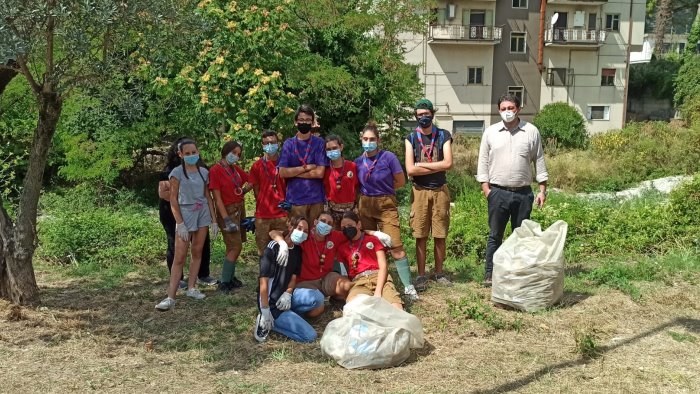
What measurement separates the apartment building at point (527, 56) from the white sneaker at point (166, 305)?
24032 mm

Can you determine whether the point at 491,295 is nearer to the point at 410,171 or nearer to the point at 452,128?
the point at 410,171

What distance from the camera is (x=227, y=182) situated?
235 inches

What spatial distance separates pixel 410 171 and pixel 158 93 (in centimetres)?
715

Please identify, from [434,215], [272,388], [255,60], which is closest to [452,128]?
[255,60]

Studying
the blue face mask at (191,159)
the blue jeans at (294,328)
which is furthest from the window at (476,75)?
the blue jeans at (294,328)

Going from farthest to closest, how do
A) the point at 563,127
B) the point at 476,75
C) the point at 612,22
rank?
1. the point at 612,22
2. the point at 476,75
3. the point at 563,127

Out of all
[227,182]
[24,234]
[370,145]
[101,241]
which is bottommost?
[101,241]

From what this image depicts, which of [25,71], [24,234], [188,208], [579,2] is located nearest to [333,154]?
[188,208]

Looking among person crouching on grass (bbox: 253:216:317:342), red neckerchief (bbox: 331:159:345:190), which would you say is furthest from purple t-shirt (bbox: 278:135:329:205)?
person crouching on grass (bbox: 253:216:317:342)

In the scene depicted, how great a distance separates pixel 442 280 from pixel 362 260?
4.05ft

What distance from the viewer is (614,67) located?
104ft

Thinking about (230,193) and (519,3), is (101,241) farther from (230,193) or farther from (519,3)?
(519,3)

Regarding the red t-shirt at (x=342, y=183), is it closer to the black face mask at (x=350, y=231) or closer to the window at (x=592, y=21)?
the black face mask at (x=350, y=231)

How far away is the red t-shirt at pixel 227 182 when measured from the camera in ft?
19.4
